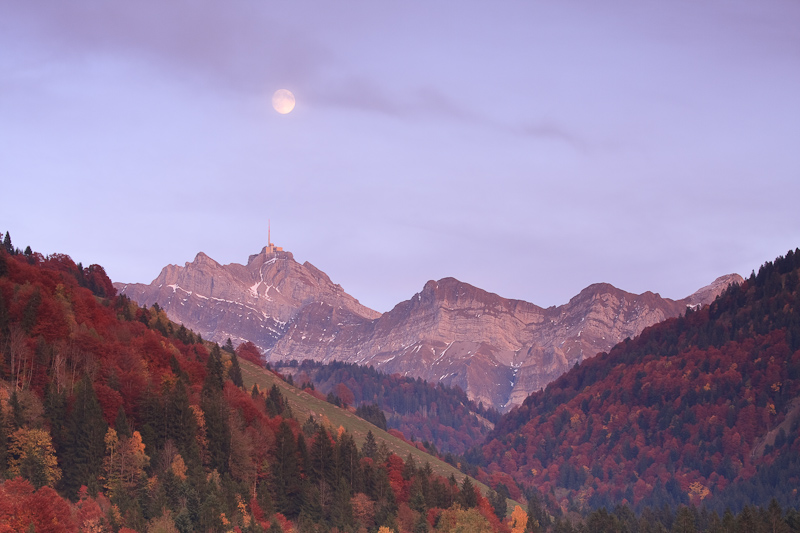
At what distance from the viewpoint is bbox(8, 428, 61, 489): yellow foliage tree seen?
130m

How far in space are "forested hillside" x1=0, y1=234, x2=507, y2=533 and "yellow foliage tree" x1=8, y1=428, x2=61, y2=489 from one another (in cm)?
19

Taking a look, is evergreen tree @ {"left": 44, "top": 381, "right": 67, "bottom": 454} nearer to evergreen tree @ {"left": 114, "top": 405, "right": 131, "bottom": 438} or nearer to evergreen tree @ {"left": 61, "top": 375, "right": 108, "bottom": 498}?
evergreen tree @ {"left": 61, "top": 375, "right": 108, "bottom": 498}

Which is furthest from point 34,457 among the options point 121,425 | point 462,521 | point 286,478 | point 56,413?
point 462,521

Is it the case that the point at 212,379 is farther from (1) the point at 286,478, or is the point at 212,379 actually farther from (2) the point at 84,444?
(2) the point at 84,444

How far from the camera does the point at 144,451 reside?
492 ft

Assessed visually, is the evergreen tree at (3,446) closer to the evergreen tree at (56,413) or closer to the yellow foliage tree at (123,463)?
the evergreen tree at (56,413)

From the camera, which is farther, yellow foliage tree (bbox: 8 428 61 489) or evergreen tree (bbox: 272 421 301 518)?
evergreen tree (bbox: 272 421 301 518)

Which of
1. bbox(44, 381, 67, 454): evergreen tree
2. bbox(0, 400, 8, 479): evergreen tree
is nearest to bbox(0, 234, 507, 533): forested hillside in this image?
bbox(0, 400, 8, 479): evergreen tree

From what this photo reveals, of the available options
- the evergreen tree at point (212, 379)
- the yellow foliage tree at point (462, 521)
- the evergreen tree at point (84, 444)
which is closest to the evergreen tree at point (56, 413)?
the evergreen tree at point (84, 444)

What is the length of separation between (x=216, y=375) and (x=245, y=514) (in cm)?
5031

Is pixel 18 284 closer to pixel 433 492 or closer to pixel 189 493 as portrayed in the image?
pixel 189 493

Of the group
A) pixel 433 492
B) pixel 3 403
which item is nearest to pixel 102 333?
pixel 3 403

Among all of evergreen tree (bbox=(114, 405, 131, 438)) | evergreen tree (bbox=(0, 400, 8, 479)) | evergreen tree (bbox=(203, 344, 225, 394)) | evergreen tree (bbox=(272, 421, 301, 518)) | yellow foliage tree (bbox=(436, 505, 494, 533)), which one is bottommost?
yellow foliage tree (bbox=(436, 505, 494, 533))

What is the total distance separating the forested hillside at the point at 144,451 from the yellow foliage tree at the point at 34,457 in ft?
0.64
